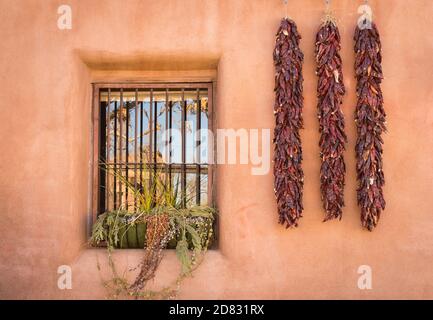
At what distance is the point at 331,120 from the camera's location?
419 centimetres

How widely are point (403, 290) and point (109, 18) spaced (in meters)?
3.46

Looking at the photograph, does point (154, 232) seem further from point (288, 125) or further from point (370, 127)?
point (370, 127)

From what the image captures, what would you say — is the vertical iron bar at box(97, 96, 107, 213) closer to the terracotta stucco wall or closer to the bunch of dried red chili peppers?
the terracotta stucco wall

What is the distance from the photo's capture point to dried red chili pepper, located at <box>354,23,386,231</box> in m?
4.15

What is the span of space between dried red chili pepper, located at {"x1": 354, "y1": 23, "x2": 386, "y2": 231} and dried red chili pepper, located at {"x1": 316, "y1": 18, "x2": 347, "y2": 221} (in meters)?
0.15

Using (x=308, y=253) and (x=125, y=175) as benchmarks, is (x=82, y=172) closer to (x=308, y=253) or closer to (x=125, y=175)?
(x=125, y=175)

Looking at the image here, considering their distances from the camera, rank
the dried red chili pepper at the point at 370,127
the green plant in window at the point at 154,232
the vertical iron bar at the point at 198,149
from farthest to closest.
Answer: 1. the vertical iron bar at the point at 198,149
2. the green plant in window at the point at 154,232
3. the dried red chili pepper at the point at 370,127

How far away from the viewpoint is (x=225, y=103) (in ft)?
14.3

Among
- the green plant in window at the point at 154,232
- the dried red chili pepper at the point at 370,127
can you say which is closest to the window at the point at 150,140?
the green plant in window at the point at 154,232

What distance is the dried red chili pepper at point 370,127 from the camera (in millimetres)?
4148

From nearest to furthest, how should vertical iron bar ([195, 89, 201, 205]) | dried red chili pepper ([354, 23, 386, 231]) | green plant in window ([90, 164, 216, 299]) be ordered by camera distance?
dried red chili pepper ([354, 23, 386, 231]), green plant in window ([90, 164, 216, 299]), vertical iron bar ([195, 89, 201, 205])

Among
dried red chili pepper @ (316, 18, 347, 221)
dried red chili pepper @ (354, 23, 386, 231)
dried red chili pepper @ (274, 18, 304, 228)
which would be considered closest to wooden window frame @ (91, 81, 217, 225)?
dried red chili pepper @ (274, 18, 304, 228)

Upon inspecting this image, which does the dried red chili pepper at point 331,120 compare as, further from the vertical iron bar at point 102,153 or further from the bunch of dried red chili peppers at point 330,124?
the vertical iron bar at point 102,153

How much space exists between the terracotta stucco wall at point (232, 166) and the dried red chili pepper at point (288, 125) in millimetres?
128
